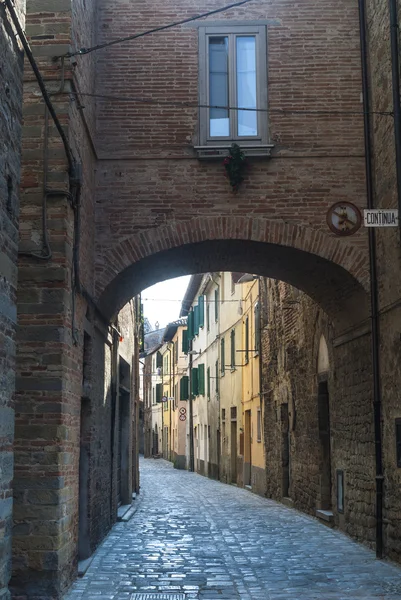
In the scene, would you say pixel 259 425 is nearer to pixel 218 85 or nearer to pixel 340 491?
pixel 340 491

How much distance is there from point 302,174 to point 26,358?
456 centimetres

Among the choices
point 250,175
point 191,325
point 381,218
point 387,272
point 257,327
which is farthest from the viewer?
point 191,325

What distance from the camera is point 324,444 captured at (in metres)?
14.0

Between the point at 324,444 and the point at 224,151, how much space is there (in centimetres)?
571

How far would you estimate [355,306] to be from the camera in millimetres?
11117

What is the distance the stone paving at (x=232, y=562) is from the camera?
26.0ft

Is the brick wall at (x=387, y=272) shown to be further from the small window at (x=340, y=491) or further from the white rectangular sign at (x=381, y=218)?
the small window at (x=340, y=491)

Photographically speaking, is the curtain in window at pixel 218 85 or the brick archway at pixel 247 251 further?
the curtain in window at pixel 218 85

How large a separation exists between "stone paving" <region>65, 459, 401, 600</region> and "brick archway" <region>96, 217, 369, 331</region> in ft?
10.2

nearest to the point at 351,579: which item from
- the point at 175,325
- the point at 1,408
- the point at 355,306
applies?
the point at 355,306

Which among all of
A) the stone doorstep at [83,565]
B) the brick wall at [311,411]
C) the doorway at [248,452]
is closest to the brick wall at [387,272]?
the brick wall at [311,411]

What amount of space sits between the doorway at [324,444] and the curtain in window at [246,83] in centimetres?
500

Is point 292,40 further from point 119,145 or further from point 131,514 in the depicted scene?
point 131,514

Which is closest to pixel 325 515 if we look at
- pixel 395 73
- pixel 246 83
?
pixel 246 83
